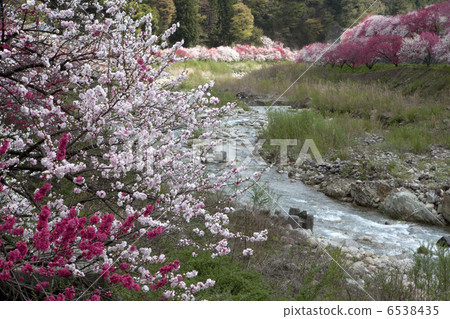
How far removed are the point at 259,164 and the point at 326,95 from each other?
5200 mm

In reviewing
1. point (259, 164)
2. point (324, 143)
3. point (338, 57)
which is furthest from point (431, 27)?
point (259, 164)

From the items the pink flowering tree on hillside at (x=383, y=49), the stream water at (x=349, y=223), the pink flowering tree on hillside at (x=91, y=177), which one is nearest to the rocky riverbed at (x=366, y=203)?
the stream water at (x=349, y=223)

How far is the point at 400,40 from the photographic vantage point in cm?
1482

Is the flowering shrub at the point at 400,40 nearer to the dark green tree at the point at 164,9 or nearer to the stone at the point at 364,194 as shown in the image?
the dark green tree at the point at 164,9

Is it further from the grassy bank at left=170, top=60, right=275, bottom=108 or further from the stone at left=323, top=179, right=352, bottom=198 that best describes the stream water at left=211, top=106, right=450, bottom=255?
the grassy bank at left=170, top=60, right=275, bottom=108

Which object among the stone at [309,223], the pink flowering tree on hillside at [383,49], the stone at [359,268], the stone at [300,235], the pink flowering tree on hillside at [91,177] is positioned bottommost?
the stone at [309,223]

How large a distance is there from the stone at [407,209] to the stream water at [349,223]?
137mm

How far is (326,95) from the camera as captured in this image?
12.8 m

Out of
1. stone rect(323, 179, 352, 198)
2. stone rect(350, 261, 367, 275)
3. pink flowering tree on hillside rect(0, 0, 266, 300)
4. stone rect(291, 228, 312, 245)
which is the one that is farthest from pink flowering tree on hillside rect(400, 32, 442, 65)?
pink flowering tree on hillside rect(0, 0, 266, 300)

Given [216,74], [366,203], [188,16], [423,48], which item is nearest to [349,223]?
[366,203]

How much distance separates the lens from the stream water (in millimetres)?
5270

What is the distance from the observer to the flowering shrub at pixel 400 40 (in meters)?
13.9

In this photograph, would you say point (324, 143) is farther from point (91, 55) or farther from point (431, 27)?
point (431, 27)

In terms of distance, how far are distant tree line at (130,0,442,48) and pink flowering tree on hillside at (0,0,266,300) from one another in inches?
711
